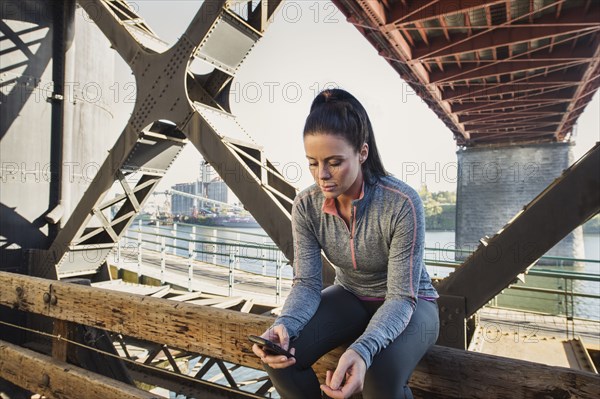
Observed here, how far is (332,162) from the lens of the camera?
4.85 ft

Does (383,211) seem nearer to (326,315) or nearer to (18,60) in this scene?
(326,315)

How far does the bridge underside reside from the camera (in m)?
9.52

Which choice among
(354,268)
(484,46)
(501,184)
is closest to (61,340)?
(354,268)

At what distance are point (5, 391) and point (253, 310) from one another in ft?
10.0

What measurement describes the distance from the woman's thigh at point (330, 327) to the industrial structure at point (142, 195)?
16 centimetres

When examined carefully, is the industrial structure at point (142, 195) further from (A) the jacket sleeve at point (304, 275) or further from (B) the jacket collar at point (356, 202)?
(B) the jacket collar at point (356, 202)

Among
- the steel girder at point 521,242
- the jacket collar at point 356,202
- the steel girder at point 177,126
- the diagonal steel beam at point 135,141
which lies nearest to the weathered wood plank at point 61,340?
the steel girder at point 177,126

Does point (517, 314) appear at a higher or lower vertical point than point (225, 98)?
lower

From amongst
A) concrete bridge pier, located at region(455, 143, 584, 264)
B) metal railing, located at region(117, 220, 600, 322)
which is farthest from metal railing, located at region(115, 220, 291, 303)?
concrete bridge pier, located at region(455, 143, 584, 264)

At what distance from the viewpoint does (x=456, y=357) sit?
1464mm

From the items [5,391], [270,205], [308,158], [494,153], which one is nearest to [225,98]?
[270,205]

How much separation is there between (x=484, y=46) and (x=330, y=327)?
11.9 metres

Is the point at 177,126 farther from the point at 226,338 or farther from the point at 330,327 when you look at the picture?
the point at 330,327

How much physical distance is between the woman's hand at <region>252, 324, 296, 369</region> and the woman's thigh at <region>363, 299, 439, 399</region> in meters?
0.27
